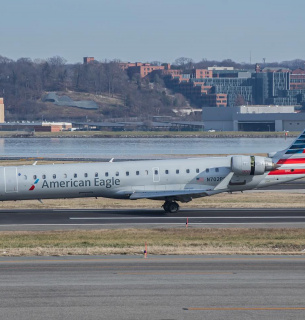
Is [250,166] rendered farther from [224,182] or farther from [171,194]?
[171,194]

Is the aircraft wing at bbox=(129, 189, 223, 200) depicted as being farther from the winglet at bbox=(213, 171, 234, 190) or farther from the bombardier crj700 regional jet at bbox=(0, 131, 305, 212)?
the winglet at bbox=(213, 171, 234, 190)

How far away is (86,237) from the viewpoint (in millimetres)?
34250

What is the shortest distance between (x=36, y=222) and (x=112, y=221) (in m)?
3.99

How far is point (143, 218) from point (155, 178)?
9.94 feet

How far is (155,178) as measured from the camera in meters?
42.9

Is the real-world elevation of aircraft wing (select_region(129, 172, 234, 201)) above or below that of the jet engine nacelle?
below

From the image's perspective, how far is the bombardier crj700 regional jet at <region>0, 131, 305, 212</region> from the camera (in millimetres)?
42156

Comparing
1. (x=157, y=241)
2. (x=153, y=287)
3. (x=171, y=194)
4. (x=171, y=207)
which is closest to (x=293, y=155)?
(x=171, y=194)

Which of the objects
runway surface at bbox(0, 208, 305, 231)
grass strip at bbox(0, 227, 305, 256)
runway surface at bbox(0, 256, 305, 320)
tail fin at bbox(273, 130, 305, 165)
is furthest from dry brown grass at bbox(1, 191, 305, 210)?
runway surface at bbox(0, 256, 305, 320)

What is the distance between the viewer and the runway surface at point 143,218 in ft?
125

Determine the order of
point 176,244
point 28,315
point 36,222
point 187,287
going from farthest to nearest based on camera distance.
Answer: point 36,222
point 176,244
point 187,287
point 28,315

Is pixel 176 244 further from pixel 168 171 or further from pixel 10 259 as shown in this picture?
pixel 168 171

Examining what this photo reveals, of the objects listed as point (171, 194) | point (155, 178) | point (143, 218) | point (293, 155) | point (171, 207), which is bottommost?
point (143, 218)

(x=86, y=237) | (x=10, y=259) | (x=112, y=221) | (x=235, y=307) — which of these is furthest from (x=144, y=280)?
(x=112, y=221)
